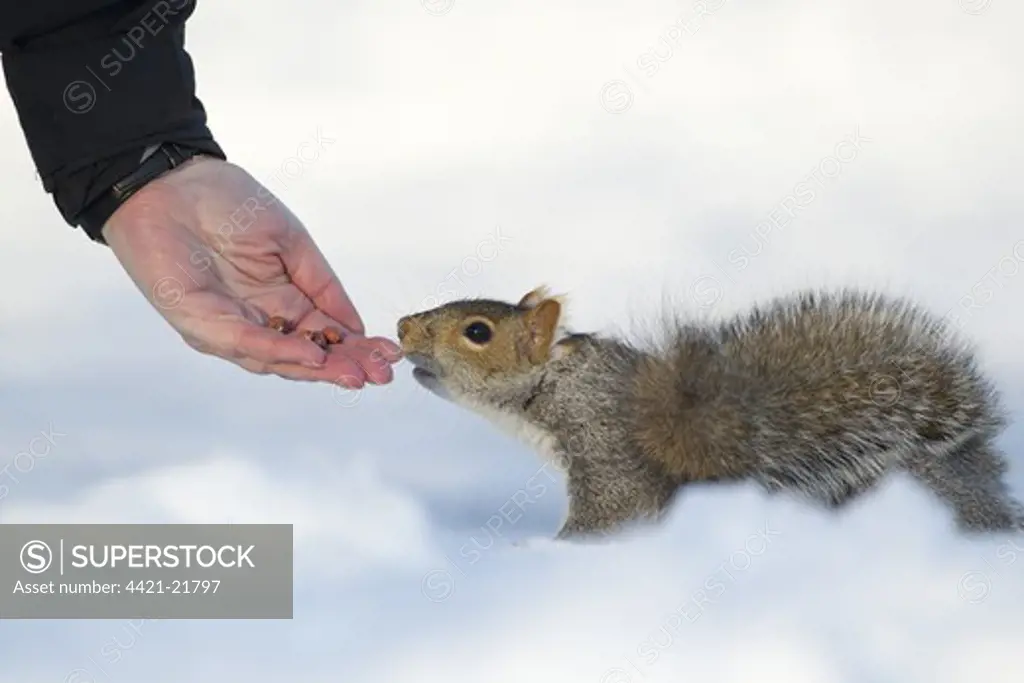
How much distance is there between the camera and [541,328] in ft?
14.4

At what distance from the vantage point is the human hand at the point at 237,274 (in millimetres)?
4020

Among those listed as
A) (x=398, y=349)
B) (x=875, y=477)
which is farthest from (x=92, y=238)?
(x=875, y=477)

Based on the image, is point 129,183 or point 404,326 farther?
point 404,326

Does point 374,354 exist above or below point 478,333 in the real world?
below

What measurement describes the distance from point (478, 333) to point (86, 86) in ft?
3.97

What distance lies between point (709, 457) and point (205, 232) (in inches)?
56.2

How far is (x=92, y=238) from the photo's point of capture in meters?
4.20

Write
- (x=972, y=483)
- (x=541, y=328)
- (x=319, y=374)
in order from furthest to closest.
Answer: (x=541, y=328)
(x=972, y=483)
(x=319, y=374)

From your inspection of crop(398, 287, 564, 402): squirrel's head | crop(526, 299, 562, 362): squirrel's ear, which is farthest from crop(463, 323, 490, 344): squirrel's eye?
crop(526, 299, 562, 362): squirrel's ear

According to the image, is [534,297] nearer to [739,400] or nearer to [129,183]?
[739,400]

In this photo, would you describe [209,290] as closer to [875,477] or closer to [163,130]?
[163,130]

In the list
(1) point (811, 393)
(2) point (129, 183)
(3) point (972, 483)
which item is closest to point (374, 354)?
(2) point (129, 183)

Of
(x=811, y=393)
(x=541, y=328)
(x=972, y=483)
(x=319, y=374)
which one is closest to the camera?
(x=319, y=374)

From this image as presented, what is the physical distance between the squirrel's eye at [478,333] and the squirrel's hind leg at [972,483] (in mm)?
1162
